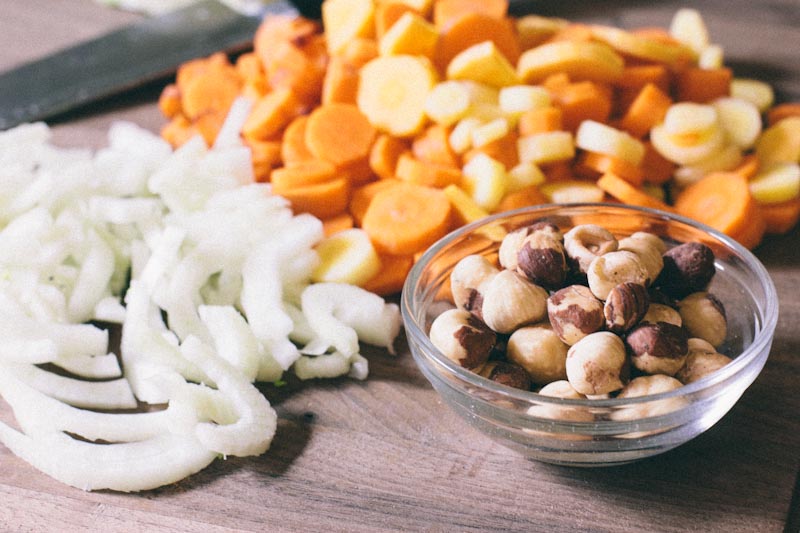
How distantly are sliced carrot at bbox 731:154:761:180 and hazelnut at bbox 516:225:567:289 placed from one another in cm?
74

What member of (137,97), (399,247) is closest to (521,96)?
(399,247)

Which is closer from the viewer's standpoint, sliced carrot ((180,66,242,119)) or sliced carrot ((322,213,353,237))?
sliced carrot ((322,213,353,237))

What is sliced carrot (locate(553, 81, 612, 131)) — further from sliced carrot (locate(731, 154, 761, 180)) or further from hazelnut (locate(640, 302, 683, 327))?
hazelnut (locate(640, 302, 683, 327))

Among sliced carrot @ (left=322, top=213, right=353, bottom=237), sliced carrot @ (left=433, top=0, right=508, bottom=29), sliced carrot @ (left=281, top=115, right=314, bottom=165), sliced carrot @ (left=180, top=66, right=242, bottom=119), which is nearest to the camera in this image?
sliced carrot @ (left=322, top=213, right=353, bottom=237)

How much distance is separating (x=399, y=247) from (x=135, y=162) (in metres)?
0.63

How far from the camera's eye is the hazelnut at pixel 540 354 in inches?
43.7

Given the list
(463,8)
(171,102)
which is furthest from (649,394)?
(171,102)

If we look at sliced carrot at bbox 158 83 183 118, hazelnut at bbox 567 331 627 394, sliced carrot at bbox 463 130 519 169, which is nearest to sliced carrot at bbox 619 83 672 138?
sliced carrot at bbox 463 130 519 169

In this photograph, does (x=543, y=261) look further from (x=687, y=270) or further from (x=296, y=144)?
(x=296, y=144)

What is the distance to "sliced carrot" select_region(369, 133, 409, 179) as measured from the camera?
1767 mm

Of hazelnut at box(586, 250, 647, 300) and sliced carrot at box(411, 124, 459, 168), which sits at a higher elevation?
hazelnut at box(586, 250, 647, 300)

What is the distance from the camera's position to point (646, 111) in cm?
175

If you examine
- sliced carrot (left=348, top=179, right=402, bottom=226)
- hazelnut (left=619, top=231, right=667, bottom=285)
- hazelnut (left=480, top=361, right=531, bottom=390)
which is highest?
hazelnut (left=619, top=231, right=667, bottom=285)

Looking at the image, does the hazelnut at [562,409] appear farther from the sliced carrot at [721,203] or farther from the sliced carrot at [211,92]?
the sliced carrot at [211,92]
